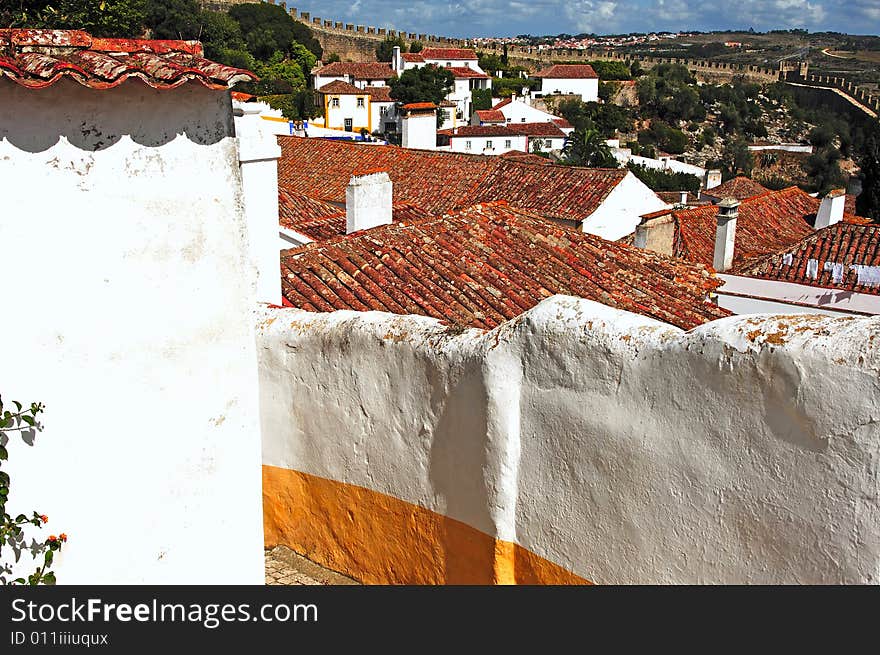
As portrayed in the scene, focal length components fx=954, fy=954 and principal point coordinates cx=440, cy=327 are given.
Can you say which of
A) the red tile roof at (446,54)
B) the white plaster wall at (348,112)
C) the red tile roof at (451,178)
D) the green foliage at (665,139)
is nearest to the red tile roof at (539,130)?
the white plaster wall at (348,112)

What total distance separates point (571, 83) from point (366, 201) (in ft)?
236

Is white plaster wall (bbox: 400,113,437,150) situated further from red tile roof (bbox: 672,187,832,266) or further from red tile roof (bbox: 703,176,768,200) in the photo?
red tile roof (bbox: 672,187,832,266)

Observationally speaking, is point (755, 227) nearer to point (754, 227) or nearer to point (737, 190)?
point (754, 227)

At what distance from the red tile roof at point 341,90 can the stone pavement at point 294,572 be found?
196 feet

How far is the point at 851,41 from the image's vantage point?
195625 millimetres

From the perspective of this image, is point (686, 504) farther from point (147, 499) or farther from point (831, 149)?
point (831, 149)

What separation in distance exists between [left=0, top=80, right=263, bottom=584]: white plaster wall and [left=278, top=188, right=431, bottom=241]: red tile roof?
829 centimetres

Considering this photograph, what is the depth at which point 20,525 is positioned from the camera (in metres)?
3.73

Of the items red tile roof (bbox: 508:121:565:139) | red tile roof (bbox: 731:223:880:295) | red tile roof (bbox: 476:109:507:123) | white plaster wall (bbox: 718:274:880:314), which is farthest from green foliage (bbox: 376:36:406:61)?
white plaster wall (bbox: 718:274:880:314)

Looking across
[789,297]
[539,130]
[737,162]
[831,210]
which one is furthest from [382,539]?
[737,162]

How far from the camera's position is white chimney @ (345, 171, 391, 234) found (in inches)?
483

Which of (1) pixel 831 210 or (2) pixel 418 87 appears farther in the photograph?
(2) pixel 418 87

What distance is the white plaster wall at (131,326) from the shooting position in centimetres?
358

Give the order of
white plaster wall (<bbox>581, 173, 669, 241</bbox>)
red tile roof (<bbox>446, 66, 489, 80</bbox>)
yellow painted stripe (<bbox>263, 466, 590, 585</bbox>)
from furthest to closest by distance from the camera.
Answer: red tile roof (<bbox>446, 66, 489, 80</bbox>)
white plaster wall (<bbox>581, 173, 669, 241</bbox>)
yellow painted stripe (<bbox>263, 466, 590, 585</bbox>)
